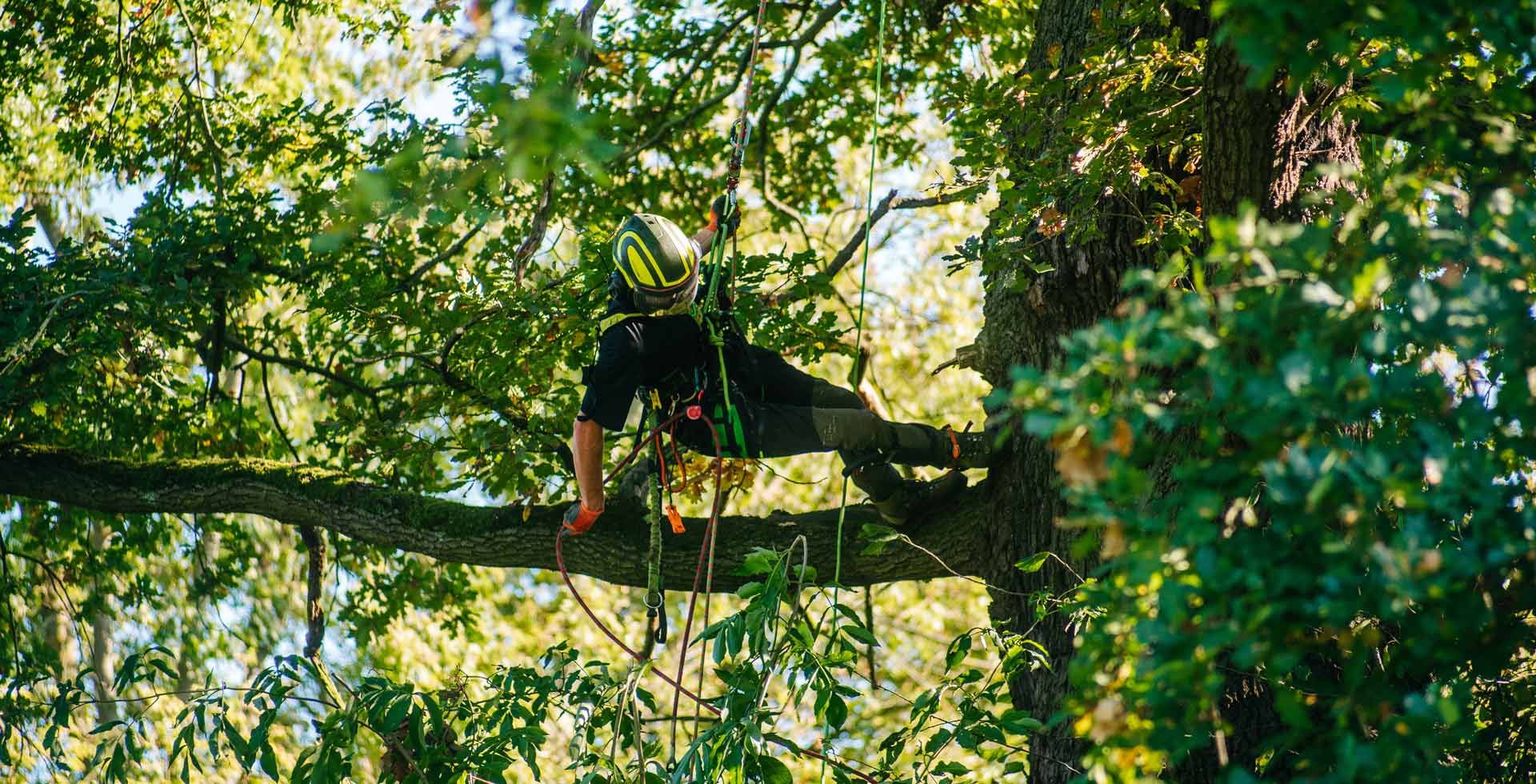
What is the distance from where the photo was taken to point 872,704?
13648mm

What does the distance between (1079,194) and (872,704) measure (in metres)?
10.1

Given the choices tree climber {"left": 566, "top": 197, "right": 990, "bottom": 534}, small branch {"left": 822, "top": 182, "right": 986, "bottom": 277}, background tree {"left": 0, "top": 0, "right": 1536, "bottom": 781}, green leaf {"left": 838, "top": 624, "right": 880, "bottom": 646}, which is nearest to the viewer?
background tree {"left": 0, "top": 0, "right": 1536, "bottom": 781}

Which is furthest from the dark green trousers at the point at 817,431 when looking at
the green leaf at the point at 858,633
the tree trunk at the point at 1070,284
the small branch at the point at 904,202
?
the green leaf at the point at 858,633

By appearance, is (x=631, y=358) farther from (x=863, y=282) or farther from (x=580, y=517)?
(x=863, y=282)

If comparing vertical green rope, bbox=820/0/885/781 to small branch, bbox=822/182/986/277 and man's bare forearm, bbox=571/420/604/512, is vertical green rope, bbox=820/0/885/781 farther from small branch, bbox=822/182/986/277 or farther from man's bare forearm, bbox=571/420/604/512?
man's bare forearm, bbox=571/420/604/512

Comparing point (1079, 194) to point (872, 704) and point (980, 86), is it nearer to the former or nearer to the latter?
point (980, 86)

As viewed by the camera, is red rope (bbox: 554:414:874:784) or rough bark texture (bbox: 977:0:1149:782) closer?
red rope (bbox: 554:414:874:784)

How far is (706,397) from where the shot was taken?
4.59 m

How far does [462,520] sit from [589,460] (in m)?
1.24

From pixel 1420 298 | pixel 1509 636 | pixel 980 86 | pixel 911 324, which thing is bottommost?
pixel 1509 636

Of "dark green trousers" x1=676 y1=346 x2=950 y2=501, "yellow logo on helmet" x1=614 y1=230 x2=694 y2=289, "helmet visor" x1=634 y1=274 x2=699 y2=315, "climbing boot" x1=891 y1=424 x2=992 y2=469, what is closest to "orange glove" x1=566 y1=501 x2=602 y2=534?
"dark green trousers" x1=676 y1=346 x2=950 y2=501

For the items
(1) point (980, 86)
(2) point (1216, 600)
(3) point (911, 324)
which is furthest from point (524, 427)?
(3) point (911, 324)

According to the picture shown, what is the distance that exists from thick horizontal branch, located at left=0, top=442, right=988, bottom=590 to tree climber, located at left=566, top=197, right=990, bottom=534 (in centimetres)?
17

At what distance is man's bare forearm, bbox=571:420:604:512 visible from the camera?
450 centimetres
